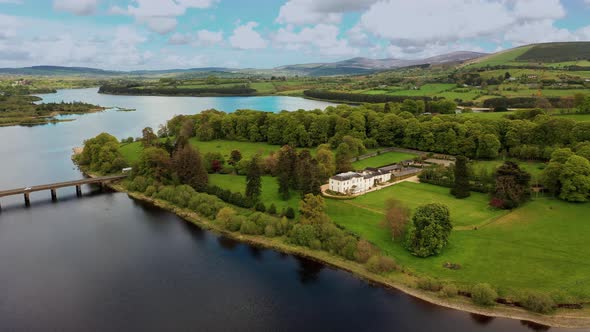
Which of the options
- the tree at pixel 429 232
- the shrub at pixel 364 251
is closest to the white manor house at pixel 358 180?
the tree at pixel 429 232

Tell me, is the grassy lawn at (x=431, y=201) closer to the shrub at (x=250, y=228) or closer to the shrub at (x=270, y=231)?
the shrub at (x=270, y=231)

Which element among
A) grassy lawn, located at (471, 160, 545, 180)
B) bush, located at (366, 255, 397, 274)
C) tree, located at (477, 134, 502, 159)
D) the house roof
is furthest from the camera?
tree, located at (477, 134, 502, 159)

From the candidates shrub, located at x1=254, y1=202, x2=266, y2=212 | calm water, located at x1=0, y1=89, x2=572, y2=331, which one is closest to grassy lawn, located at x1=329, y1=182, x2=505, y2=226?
shrub, located at x1=254, y1=202, x2=266, y2=212

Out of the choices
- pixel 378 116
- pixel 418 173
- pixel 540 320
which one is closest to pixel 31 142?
pixel 378 116

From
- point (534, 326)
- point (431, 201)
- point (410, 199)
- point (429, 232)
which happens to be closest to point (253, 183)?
point (410, 199)

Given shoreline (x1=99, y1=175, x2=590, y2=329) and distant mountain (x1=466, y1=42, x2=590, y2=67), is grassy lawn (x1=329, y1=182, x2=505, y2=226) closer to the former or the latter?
shoreline (x1=99, y1=175, x2=590, y2=329)

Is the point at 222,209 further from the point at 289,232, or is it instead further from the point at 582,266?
the point at 582,266
